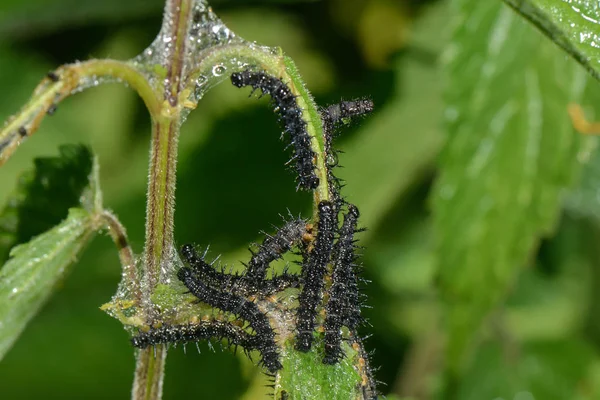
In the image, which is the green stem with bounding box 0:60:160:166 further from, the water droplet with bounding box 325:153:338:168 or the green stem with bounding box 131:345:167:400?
the green stem with bounding box 131:345:167:400

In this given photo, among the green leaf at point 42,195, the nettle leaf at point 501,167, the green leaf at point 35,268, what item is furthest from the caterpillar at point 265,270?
the nettle leaf at point 501,167

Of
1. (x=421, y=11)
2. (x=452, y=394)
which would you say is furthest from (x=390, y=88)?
(x=452, y=394)

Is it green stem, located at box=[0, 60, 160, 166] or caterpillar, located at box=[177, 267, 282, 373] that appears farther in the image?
caterpillar, located at box=[177, 267, 282, 373]

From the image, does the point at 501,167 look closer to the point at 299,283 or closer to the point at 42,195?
the point at 299,283

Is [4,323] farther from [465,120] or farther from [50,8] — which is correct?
[50,8]

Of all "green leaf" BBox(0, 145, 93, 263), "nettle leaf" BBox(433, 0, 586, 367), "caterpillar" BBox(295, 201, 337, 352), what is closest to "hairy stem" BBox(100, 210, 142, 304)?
"green leaf" BBox(0, 145, 93, 263)

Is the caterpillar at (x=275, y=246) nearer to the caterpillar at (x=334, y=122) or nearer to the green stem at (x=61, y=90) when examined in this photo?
the caterpillar at (x=334, y=122)
